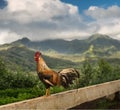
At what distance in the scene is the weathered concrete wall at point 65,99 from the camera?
1170cm

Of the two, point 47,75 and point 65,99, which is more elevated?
Result: point 47,75

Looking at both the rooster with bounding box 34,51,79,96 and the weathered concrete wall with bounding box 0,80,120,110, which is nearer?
the weathered concrete wall with bounding box 0,80,120,110

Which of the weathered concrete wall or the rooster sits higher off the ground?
the rooster

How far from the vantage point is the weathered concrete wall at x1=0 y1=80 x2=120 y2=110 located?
11696 mm

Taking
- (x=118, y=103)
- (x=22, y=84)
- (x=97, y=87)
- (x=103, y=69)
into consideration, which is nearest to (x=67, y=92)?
(x=97, y=87)

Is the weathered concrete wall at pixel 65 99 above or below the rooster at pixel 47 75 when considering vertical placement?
below

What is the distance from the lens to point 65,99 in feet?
49.2

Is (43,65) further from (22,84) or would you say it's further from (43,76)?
(22,84)

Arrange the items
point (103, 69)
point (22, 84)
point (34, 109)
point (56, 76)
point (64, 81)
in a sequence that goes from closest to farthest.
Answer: point (34, 109)
point (56, 76)
point (64, 81)
point (22, 84)
point (103, 69)

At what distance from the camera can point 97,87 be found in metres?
19.2

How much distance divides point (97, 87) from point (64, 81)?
16.7ft

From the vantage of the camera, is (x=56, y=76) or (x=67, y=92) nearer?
(x=56, y=76)

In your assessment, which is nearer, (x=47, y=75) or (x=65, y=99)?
(x=47, y=75)

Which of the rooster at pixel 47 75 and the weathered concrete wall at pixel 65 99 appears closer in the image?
the weathered concrete wall at pixel 65 99
